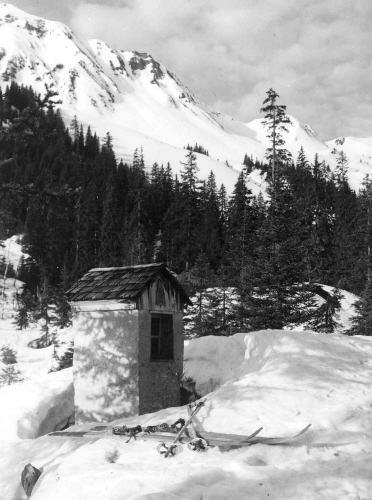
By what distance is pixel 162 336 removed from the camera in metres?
11.9

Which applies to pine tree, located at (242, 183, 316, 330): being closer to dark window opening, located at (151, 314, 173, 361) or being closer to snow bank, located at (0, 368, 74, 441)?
dark window opening, located at (151, 314, 173, 361)

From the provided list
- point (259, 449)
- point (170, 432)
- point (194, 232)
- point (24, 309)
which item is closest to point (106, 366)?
point (170, 432)

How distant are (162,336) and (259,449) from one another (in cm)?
651

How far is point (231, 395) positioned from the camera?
7.39 meters

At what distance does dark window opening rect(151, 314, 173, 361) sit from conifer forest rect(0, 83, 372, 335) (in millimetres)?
3731

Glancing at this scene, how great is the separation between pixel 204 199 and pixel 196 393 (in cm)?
6521

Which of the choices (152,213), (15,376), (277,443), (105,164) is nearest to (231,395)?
(277,443)

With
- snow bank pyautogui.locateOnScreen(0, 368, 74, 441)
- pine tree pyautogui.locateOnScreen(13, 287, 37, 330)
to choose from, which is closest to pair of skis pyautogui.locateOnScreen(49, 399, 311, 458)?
snow bank pyautogui.locateOnScreen(0, 368, 74, 441)

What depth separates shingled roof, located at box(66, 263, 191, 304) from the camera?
11078 mm

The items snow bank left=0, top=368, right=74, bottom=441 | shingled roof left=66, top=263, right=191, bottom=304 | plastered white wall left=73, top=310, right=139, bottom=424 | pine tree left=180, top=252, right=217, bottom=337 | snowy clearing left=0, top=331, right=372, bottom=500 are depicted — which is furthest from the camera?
pine tree left=180, top=252, right=217, bottom=337

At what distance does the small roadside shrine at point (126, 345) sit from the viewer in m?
10.7

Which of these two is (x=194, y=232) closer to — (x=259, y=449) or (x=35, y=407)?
(x=35, y=407)

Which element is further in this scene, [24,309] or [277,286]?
[24,309]

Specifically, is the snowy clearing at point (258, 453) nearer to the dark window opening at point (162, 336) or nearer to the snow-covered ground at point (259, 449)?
the snow-covered ground at point (259, 449)
